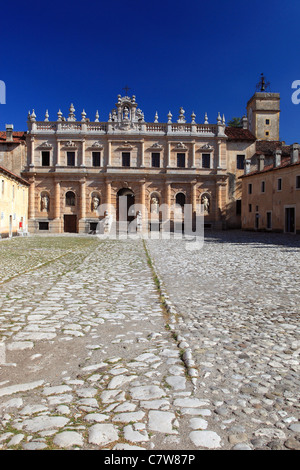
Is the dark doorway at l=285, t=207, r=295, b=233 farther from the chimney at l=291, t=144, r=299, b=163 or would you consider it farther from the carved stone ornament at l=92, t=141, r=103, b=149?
the carved stone ornament at l=92, t=141, r=103, b=149

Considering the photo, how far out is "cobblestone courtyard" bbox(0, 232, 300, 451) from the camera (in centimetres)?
250

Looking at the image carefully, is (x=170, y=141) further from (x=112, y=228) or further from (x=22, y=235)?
(x=22, y=235)

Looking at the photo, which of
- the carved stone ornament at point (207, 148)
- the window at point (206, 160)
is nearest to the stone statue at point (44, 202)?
the window at point (206, 160)

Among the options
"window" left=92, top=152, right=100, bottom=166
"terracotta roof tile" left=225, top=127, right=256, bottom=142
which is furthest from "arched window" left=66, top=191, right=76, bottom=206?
"terracotta roof tile" left=225, top=127, right=256, bottom=142

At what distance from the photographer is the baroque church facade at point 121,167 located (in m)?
41.9

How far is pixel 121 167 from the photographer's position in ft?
139

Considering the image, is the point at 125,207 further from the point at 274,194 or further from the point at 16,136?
the point at 274,194

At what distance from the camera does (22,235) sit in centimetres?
3111

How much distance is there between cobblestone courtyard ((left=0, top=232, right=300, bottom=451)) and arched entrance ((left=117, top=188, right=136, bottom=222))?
36.1 meters

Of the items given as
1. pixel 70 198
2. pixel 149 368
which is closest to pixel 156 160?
pixel 70 198

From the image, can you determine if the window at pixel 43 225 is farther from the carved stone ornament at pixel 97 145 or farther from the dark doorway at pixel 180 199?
the dark doorway at pixel 180 199

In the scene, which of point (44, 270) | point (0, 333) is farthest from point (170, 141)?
point (0, 333)

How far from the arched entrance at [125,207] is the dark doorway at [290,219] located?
17446 millimetres
